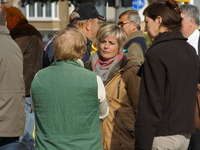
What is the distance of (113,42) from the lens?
16.8 ft

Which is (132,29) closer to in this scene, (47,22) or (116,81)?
(116,81)

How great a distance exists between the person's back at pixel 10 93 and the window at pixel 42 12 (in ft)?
108

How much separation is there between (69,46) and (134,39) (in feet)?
11.6

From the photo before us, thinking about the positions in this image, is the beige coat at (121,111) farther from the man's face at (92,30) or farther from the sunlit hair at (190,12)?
the sunlit hair at (190,12)

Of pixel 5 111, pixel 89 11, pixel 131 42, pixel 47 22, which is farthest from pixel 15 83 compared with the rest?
pixel 47 22

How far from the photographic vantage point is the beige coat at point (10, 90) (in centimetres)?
464

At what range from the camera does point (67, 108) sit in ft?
12.2

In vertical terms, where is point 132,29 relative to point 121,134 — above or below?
above

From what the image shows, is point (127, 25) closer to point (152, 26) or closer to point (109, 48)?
point (109, 48)

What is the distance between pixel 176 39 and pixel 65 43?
0.86m

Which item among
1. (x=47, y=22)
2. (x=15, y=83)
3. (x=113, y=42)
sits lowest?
(x=47, y=22)

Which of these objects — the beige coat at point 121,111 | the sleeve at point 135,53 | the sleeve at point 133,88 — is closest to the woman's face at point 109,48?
the beige coat at point 121,111

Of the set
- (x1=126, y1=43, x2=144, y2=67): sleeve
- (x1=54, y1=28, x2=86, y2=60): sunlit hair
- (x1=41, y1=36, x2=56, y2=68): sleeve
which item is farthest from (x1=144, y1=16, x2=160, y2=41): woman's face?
(x1=126, y1=43, x2=144, y2=67): sleeve

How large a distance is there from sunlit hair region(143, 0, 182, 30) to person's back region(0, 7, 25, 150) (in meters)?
1.58
